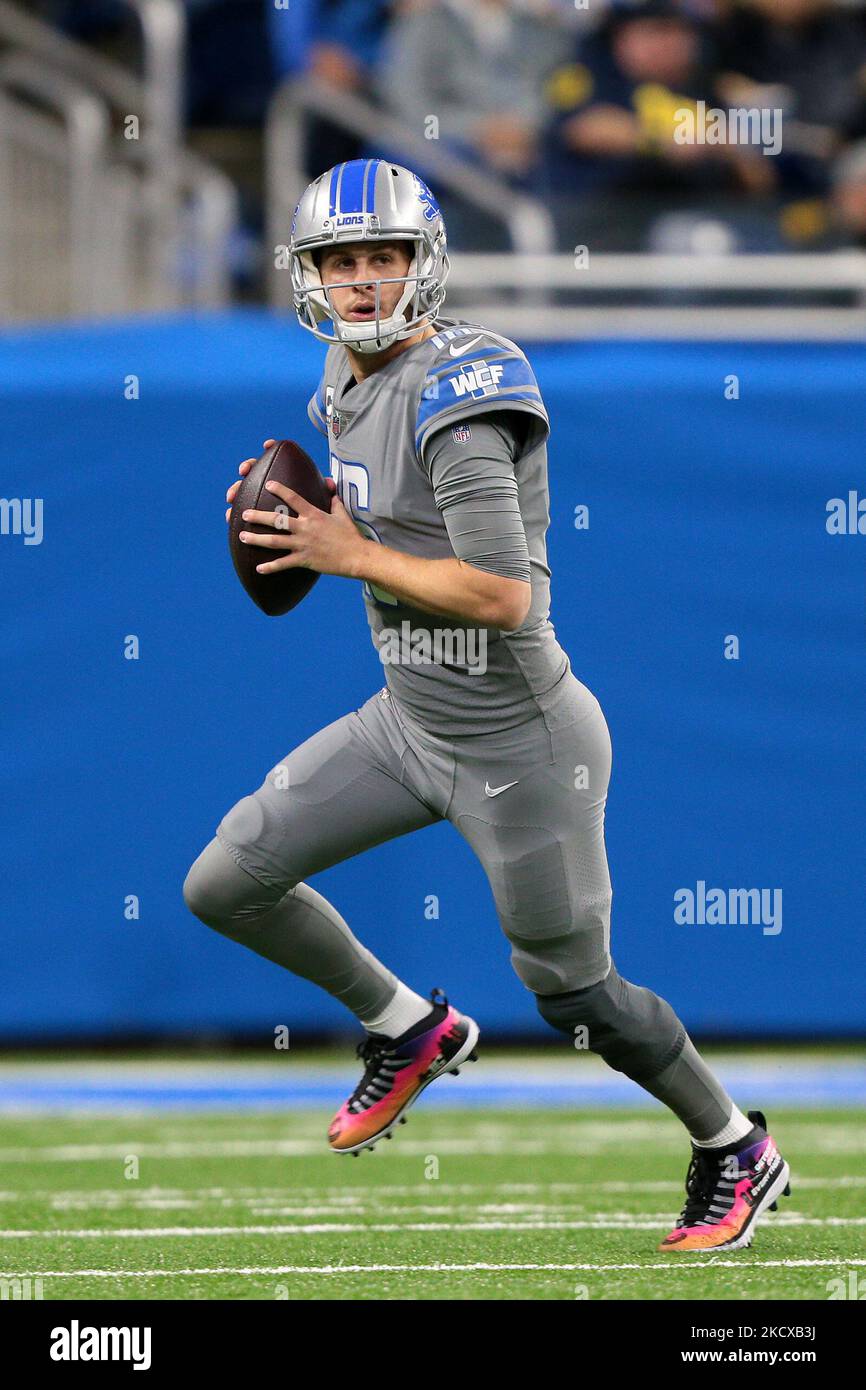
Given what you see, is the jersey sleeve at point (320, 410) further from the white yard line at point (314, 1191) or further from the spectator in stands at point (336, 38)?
the spectator in stands at point (336, 38)

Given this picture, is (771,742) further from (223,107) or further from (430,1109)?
(223,107)

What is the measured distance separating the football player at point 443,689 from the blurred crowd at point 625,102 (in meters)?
3.53

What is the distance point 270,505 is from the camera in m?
3.47

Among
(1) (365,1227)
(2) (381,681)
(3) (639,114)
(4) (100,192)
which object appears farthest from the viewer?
(3) (639,114)

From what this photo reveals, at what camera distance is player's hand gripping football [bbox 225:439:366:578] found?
11.2 ft

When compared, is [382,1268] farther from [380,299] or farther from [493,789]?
[380,299]

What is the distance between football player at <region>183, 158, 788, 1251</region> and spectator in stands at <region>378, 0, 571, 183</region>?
3.91 meters

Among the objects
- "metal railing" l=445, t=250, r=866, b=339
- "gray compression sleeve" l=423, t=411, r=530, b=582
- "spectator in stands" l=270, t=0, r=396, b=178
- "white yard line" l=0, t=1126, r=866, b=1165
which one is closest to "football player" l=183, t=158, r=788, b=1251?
"gray compression sleeve" l=423, t=411, r=530, b=582

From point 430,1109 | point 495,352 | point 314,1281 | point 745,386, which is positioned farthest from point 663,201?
point 314,1281

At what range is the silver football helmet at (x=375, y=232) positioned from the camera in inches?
136

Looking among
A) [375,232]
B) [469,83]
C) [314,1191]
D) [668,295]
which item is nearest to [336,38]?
[469,83]

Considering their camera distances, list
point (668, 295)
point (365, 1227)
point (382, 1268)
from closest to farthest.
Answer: point (382, 1268) → point (365, 1227) → point (668, 295)

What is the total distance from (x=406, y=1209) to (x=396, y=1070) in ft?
1.97

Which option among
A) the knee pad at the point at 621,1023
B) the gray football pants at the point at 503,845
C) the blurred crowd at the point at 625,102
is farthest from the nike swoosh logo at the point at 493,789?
the blurred crowd at the point at 625,102
